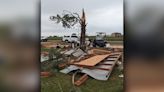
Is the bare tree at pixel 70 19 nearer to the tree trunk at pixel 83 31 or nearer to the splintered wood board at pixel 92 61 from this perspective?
the tree trunk at pixel 83 31

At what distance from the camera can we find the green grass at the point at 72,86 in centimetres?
236

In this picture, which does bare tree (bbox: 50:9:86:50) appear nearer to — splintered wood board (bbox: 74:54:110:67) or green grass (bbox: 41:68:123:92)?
splintered wood board (bbox: 74:54:110:67)

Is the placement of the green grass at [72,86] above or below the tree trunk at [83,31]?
below

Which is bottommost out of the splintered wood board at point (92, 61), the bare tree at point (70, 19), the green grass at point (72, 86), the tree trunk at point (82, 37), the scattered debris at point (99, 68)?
the green grass at point (72, 86)

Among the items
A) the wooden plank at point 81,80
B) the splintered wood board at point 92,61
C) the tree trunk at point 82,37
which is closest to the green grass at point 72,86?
the wooden plank at point 81,80

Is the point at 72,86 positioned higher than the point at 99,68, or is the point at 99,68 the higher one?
the point at 99,68

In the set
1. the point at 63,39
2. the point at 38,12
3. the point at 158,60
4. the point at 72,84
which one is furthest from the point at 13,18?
the point at 158,60

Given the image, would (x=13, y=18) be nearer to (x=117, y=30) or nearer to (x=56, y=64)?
(x=56, y=64)

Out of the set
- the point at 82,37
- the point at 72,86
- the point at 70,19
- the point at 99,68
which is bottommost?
the point at 72,86

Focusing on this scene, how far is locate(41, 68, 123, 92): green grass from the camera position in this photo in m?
2.36

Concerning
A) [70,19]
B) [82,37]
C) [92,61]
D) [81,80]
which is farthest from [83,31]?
[81,80]

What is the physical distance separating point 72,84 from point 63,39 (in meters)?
0.42

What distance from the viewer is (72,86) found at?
2385mm

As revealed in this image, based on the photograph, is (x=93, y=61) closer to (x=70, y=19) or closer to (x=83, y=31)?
(x=83, y=31)
